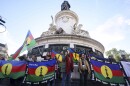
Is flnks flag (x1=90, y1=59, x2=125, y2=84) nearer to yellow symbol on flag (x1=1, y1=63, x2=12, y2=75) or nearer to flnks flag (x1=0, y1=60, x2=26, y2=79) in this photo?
flnks flag (x1=0, y1=60, x2=26, y2=79)

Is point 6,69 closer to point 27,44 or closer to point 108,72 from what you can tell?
point 27,44

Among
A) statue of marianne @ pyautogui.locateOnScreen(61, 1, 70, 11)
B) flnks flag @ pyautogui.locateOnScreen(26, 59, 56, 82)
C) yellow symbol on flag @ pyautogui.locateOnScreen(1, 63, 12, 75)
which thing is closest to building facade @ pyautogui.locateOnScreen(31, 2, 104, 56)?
statue of marianne @ pyautogui.locateOnScreen(61, 1, 70, 11)

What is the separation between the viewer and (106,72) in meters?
8.98

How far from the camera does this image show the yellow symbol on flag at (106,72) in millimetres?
8808

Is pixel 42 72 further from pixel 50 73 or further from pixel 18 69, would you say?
pixel 18 69

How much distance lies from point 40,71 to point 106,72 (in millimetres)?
3856

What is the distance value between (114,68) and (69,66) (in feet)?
9.34

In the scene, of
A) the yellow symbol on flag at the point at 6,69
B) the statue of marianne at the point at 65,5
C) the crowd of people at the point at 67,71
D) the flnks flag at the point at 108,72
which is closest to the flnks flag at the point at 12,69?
the yellow symbol on flag at the point at 6,69

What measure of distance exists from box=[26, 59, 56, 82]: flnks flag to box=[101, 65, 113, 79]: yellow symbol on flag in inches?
115

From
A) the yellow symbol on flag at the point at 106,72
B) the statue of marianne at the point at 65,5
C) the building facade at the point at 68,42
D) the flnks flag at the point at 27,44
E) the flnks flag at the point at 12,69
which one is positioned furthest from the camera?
the statue of marianne at the point at 65,5

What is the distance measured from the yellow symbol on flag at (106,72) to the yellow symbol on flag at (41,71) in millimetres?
3319

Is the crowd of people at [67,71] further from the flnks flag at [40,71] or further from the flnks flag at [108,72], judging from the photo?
the flnks flag at [108,72]

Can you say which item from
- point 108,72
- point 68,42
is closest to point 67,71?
point 108,72

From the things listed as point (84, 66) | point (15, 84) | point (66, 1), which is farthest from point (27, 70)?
point (66, 1)
